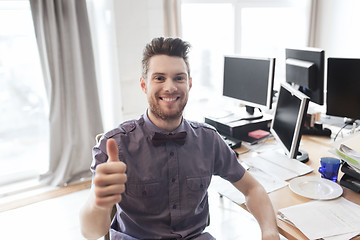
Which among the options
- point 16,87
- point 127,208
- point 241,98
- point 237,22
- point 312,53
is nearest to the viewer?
point 127,208

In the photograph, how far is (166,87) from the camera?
120cm

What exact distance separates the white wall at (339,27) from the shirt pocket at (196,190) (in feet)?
12.6

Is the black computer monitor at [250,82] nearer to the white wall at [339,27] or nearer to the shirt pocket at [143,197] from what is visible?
the shirt pocket at [143,197]

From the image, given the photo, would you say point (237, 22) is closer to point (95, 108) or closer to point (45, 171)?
point (95, 108)

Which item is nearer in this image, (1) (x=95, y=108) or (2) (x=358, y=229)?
(2) (x=358, y=229)

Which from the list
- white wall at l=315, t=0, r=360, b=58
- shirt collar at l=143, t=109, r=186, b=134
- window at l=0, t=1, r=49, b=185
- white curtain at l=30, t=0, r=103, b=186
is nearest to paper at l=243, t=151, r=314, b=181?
shirt collar at l=143, t=109, r=186, b=134

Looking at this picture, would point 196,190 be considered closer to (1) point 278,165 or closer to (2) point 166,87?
(2) point 166,87

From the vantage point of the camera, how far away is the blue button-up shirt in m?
1.20

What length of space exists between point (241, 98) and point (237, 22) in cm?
195

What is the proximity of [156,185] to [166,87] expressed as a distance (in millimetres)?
406

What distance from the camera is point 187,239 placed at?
125cm

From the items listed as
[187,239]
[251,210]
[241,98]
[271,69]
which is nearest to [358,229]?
[251,210]

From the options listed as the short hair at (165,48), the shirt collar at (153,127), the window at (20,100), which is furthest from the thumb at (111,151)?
the window at (20,100)

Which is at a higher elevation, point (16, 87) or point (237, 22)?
point (237, 22)
